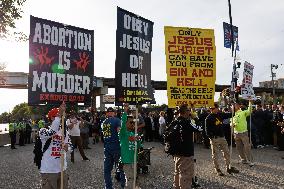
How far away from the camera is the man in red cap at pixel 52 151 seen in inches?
269

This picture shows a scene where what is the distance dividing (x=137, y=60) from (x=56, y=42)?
1.62 meters

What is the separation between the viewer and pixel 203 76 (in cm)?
1148

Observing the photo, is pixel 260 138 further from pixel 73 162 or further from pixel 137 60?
pixel 137 60

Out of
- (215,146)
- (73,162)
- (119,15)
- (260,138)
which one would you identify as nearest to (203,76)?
(215,146)

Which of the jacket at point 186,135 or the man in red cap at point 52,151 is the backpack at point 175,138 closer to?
the jacket at point 186,135

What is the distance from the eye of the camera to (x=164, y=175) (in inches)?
482

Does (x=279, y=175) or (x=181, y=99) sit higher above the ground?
(x=181, y=99)

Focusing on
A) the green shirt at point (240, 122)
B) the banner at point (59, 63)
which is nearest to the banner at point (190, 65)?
the green shirt at point (240, 122)

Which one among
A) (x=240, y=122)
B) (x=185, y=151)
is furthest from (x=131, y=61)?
(x=240, y=122)

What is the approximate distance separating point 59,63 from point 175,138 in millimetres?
2904

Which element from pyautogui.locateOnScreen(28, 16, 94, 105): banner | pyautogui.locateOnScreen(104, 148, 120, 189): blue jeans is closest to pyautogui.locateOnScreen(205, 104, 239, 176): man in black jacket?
pyautogui.locateOnScreen(104, 148, 120, 189): blue jeans

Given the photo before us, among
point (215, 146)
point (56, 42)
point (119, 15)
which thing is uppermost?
point (119, 15)

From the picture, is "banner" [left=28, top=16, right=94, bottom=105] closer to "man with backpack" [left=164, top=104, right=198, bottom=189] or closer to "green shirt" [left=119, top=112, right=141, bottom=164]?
"green shirt" [left=119, top=112, right=141, bottom=164]

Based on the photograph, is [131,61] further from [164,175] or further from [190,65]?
[164,175]
